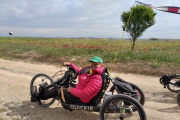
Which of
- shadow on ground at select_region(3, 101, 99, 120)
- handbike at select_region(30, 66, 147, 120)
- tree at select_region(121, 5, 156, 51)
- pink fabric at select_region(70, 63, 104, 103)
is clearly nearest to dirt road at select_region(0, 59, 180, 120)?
shadow on ground at select_region(3, 101, 99, 120)

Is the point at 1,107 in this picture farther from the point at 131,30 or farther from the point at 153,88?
the point at 131,30

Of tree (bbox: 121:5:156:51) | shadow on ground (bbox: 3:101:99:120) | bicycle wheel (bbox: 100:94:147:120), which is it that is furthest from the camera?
tree (bbox: 121:5:156:51)

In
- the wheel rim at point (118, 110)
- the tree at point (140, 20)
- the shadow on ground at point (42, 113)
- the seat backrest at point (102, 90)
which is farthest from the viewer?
the tree at point (140, 20)

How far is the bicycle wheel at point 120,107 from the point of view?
2336 millimetres

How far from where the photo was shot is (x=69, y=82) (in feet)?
11.2

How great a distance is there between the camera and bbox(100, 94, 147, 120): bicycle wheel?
7.66 ft

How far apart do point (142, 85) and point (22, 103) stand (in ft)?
14.0

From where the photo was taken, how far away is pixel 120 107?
8.97 feet

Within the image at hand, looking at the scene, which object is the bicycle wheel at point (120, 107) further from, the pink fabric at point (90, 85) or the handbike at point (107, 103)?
the pink fabric at point (90, 85)

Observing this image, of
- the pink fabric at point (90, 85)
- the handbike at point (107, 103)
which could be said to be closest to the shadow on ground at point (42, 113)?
the handbike at point (107, 103)

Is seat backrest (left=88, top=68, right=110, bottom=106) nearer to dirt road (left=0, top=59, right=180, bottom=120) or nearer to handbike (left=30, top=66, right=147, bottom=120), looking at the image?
handbike (left=30, top=66, right=147, bottom=120)

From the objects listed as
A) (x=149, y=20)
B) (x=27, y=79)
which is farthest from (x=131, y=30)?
(x=27, y=79)

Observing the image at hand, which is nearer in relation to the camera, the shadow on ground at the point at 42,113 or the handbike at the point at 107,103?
the handbike at the point at 107,103

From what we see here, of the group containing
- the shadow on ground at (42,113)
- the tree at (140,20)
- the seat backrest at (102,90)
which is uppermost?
the tree at (140,20)
